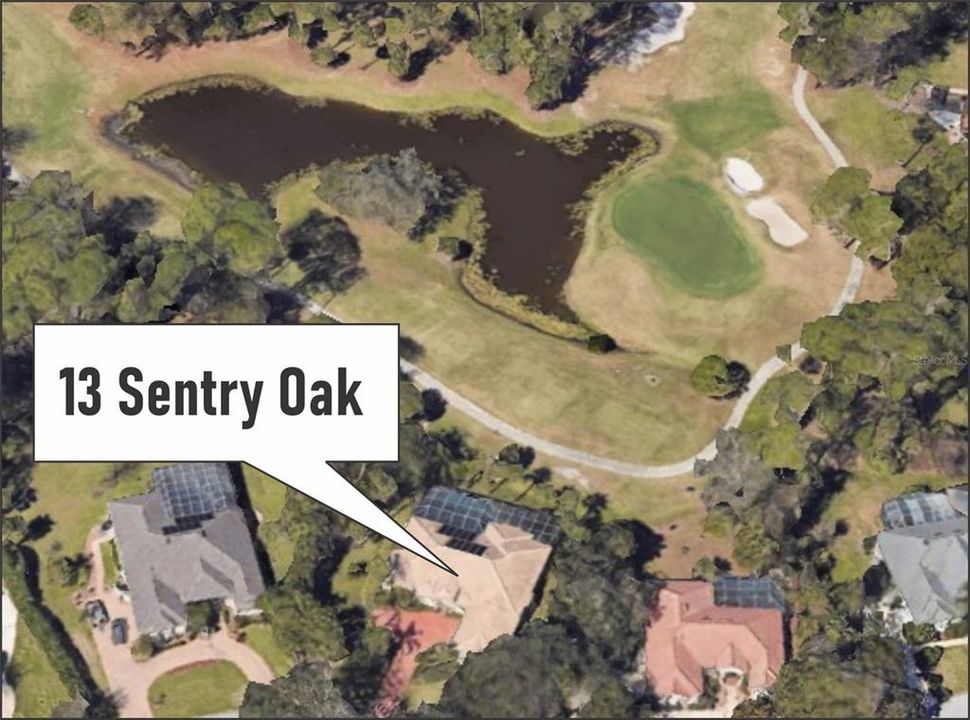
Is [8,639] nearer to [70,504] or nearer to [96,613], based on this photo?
[96,613]

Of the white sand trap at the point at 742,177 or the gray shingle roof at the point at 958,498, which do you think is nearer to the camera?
the gray shingle roof at the point at 958,498

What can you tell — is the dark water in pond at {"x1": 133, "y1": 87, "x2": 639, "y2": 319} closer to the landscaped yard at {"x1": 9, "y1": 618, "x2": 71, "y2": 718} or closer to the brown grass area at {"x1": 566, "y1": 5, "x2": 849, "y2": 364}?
the brown grass area at {"x1": 566, "y1": 5, "x2": 849, "y2": 364}

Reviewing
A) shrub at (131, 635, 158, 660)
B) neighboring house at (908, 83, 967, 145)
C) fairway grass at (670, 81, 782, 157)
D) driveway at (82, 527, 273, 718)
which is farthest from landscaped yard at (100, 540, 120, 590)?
neighboring house at (908, 83, 967, 145)

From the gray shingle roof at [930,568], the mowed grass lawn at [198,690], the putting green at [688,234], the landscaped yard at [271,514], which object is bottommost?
the mowed grass lawn at [198,690]

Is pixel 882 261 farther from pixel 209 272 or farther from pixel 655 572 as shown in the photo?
pixel 209 272

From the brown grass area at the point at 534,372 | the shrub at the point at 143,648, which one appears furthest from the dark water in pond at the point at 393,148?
the shrub at the point at 143,648

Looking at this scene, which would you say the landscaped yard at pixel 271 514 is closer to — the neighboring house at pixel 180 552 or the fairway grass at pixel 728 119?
the neighboring house at pixel 180 552

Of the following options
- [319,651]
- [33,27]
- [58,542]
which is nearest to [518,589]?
[319,651]

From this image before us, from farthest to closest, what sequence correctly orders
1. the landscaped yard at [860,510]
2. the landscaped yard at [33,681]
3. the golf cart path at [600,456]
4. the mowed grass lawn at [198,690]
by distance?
the golf cart path at [600,456] → the landscaped yard at [860,510] → the mowed grass lawn at [198,690] → the landscaped yard at [33,681]
